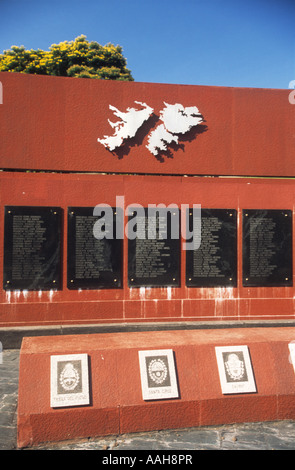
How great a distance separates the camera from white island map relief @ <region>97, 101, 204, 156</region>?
7.70 metres

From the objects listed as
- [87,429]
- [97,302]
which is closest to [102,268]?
[97,302]

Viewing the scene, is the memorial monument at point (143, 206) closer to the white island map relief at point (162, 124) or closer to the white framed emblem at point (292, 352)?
the white island map relief at point (162, 124)

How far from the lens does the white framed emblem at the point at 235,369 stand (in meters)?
4.52

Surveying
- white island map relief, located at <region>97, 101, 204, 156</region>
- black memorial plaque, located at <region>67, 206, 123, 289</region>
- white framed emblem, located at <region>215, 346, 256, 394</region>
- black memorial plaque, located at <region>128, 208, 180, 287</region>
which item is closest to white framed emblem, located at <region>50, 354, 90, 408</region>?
white framed emblem, located at <region>215, 346, 256, 394</region>

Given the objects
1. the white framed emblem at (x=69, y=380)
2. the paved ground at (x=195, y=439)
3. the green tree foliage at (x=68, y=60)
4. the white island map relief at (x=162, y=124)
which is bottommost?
the paved ground at (x=195, y=439)

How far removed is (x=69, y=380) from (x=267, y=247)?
4.72m

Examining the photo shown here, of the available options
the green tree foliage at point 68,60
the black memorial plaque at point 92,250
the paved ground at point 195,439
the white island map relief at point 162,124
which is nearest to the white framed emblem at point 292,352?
the paved ground at point 195,439

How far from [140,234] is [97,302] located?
1.30 metres

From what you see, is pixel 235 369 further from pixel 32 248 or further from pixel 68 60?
pixel 68 60

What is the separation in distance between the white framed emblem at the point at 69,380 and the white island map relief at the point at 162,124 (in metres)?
4.23

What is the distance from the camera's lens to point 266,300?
799 cm

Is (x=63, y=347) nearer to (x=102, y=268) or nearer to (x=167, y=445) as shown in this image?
(x=167, y=445)

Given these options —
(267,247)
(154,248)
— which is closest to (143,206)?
(154,248)

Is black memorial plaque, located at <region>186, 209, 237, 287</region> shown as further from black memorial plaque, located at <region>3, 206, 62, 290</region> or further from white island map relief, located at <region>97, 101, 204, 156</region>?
black memorial plaque, located at <region>3, 206, 62, 290</region>
